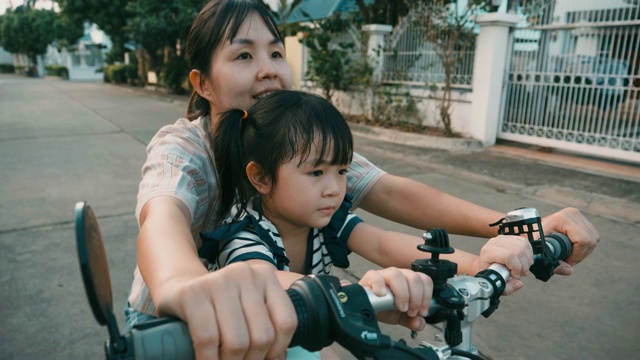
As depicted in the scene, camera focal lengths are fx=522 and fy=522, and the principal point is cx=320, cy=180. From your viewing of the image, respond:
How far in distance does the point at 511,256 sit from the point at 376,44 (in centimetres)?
821

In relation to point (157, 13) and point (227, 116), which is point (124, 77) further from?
point (227, 116)

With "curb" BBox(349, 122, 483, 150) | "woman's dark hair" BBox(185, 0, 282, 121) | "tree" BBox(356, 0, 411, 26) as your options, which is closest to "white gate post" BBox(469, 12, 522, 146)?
"curb" BBox(349, 122, 483, 150)

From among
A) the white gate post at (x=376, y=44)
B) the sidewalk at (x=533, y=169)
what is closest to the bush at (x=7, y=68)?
the white gate post at (x=376, y=44)

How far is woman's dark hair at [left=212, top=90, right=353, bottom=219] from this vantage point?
45.9 inches

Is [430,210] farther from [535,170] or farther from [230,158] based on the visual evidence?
[535,170]

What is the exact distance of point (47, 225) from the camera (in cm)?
393

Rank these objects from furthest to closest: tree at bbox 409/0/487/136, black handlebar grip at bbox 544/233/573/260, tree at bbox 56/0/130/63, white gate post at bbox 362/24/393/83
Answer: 1. tree at bbox 56/0/130/63
2. white gate post at bbox 362/24/393/83
3. tree at bbox 409/0/487/136
4. black handlebar grip at bbox 544/233/573/260

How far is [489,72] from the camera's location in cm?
679

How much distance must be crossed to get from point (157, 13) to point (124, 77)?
40.6 ft

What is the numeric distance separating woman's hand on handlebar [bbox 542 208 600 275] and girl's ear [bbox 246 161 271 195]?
68 centimetres

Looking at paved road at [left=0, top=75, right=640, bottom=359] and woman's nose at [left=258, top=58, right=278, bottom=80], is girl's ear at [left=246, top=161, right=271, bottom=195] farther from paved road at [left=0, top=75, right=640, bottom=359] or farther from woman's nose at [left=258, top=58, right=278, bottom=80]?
paved road at [left=0, top=75, right=640, bottom=359]

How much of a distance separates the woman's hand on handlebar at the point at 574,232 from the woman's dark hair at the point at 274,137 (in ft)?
1.73

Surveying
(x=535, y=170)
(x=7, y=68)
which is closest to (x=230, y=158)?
(x=535, y=170)

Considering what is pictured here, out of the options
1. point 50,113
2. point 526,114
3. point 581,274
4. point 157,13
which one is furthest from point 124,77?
point 581,274
